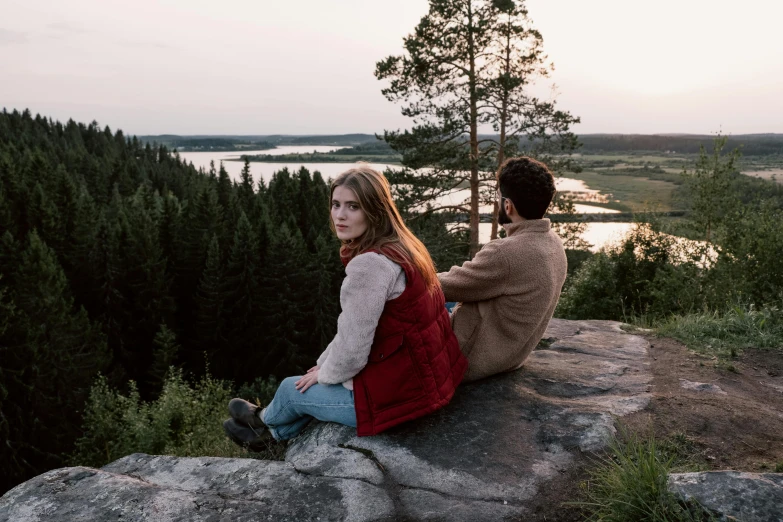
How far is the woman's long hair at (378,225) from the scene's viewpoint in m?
3.22

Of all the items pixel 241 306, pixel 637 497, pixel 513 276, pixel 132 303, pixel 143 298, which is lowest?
pixel 241 306

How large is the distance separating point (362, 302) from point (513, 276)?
3.59ft

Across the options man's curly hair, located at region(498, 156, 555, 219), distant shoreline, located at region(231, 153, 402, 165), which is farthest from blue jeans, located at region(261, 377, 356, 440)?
distant shoreline, located at region(231, 153, 402, 165)

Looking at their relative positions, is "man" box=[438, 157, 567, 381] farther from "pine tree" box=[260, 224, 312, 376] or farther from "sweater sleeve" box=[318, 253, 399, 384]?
"pine tree" box=[260, 224, 312, 376]

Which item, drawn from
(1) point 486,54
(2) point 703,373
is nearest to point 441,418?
(2) point 703,373

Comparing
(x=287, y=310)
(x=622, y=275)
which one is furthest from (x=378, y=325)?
(x=287, y=310)

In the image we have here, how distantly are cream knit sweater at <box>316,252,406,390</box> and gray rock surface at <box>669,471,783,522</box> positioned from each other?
1.64 m

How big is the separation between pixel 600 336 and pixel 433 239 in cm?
1048

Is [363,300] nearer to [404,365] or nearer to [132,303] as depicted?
[404,365]

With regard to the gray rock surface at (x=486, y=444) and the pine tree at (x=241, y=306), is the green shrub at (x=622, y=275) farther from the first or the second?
the pine tree at (x=241, y=306)

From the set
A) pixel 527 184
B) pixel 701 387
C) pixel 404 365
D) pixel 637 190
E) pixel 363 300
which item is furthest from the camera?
pixel 637 190

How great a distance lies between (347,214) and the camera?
327 centimetres

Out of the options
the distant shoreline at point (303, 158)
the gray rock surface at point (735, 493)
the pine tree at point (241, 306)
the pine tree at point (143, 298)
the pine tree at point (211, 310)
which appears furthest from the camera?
the distant shoreline at point (303, 158)

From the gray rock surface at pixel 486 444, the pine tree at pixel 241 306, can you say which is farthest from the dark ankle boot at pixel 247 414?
the pine tree at pixel 241 306
